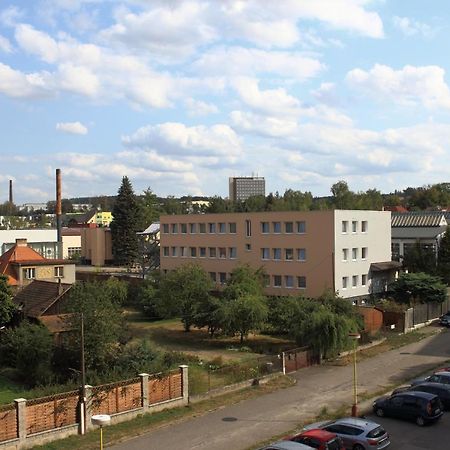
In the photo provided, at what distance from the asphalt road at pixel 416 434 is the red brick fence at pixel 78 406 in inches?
353

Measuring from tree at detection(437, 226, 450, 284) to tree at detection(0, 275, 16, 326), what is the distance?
43.6 metres

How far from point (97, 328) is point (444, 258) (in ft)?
151

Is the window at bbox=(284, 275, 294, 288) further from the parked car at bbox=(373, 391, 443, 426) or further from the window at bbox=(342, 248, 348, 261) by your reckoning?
the parked car at bbox=(373, 391, 443, 426)

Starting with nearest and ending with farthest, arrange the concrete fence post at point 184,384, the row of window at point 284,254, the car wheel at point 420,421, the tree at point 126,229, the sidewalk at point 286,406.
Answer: the sidewalk at point 286,406 < the car wheel at point 420,421 < the concrete fence post at point 184,384 < the row of window at point 284,254 < the tree at point 126,229

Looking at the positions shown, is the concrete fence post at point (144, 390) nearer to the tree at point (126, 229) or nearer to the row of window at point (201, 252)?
the row of window at point (201, 252)

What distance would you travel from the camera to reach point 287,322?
40.6 m

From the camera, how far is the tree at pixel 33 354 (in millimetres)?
30938

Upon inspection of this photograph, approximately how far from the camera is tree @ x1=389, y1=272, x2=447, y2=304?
168ft

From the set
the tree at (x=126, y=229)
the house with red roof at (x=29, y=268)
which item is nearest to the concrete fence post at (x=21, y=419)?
the house with red roof at (x=29, y=268)

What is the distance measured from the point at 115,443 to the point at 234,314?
1776 cm

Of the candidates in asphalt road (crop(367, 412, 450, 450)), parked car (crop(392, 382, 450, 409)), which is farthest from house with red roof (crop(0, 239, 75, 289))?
asphalt road (crop(367, 412, 450, 450))

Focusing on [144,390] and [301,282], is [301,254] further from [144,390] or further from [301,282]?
[144,390]

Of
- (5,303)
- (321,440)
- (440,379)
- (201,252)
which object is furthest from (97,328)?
(201,252)

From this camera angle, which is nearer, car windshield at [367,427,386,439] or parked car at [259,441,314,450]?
parked car at [259,441,314,450]
